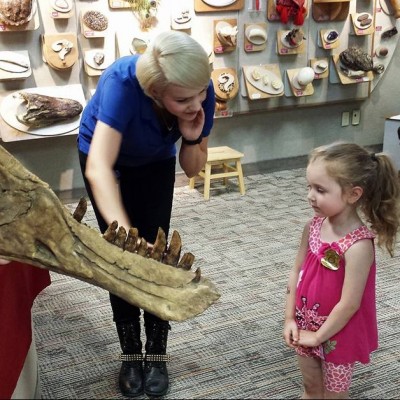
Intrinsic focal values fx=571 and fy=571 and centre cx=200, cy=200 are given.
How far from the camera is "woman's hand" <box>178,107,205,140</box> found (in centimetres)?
177

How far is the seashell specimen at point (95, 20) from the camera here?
13.6 feet

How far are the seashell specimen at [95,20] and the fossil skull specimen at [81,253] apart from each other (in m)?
2.98

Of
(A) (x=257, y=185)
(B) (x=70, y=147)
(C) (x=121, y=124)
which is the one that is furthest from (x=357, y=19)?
(C) (x=121, y=124)

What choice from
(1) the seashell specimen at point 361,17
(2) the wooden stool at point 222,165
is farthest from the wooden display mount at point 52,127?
(1) the seashell specimen at point 361,17

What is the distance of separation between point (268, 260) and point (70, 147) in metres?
1.98

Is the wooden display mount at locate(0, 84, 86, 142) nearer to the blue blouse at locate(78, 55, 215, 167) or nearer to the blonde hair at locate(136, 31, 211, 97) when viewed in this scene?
the blue blouse at locate(78, 55, 215, 167)

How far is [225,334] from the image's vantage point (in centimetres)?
257

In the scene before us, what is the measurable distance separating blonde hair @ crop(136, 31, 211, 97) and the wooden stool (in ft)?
9.79

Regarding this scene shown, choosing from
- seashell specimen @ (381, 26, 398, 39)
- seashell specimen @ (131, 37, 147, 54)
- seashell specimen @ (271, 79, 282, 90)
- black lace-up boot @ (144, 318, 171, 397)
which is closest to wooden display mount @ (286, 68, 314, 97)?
seashell specimen @ (271, 79, 282, 90)

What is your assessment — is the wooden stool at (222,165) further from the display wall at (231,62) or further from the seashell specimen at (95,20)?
the seashell specimen at (95,20)

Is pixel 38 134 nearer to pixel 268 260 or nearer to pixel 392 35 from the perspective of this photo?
pixel 268 260

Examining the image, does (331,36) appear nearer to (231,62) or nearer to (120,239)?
(231,62)

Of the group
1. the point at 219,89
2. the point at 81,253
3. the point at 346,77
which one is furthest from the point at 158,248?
the point at 346,77

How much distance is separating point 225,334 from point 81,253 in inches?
52.3
